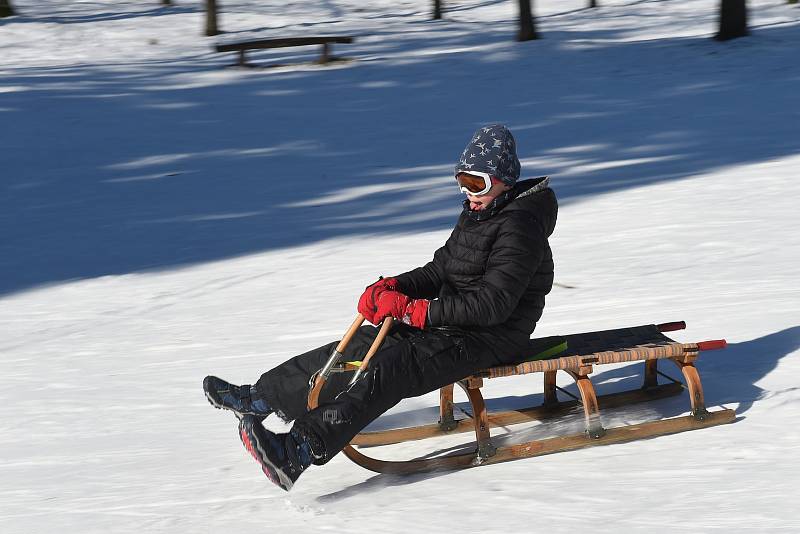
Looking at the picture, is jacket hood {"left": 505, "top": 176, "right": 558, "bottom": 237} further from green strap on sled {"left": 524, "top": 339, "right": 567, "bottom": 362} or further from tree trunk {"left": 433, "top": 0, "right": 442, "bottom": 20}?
tree trunk {"left": 433, "top": 0, "right": 442, "bottom": 20}

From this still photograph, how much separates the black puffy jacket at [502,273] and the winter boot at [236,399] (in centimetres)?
89

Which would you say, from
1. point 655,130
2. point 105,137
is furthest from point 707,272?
point 105,137

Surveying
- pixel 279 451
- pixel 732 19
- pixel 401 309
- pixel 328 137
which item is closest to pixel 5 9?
pixel 328 137

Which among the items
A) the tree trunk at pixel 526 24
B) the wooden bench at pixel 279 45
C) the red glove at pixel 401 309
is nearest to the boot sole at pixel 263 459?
the red glove at pixel 401 309

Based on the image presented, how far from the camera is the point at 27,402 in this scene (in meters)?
6.91

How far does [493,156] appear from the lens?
17.3ft

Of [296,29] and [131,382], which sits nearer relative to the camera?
[131,382]

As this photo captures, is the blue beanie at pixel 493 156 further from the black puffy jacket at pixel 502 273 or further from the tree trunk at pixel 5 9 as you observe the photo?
the tree trunk at pixel 5 9

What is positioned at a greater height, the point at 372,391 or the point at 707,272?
the point at 372,391

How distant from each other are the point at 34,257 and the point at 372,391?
7.35 meters

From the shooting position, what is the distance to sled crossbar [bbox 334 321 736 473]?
5.31 meters

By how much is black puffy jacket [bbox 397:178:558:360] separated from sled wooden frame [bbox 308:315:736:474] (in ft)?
0.62

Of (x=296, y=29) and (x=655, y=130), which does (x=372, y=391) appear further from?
(x=296, y=29)

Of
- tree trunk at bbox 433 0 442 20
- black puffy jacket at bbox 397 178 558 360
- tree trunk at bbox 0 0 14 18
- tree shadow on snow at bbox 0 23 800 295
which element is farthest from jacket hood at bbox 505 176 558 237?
tree trunk at bbox 0 0 14 18
